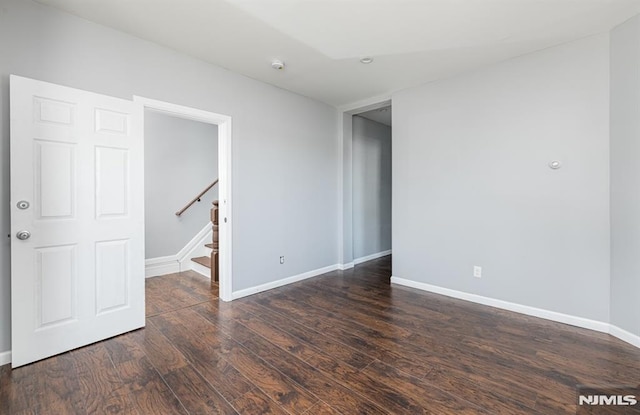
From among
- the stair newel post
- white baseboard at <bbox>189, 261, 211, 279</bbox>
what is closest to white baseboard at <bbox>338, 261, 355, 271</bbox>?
the stair newel post

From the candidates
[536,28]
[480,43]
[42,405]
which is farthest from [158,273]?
[536,28]

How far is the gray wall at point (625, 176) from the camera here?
7.69 feet

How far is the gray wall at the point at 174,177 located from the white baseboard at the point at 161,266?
0.28ft

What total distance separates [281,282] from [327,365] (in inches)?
76.9

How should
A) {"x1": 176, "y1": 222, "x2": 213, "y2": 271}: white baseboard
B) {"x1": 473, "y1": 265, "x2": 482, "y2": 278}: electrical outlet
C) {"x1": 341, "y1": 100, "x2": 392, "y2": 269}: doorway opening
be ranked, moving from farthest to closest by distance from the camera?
{"x1": 341, "y1": 100, "x2": 392, "y2": 269}: doorway opening → {"x1": 176, "y1": 222, "x2": 213, "y2": 271}: white baseboard → {"x1": 473, "y1": 265, "x2": 482, "y2": 278}: electrical outlet

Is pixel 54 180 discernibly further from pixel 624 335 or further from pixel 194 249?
pixel 624 335

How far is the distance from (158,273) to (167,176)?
5.05ft

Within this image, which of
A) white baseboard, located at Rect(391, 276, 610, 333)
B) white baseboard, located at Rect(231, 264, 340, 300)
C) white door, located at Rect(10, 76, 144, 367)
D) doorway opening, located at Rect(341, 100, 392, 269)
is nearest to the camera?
white door, located at Rect(10, 76, 144, 367)

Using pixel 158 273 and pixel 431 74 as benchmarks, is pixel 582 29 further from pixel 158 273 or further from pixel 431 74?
pixel 158 273

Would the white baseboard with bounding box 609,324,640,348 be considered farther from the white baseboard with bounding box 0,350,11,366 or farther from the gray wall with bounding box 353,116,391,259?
the white baseboard with bounding box 0,350,11,366

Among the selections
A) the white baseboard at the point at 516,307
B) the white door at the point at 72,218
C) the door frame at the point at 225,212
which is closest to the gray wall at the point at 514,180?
the white baseboard at the point at 516,307

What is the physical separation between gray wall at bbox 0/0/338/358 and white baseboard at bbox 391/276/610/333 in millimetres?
1545

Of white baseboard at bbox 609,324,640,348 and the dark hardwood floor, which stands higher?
white baseboard at bbox 609,324,640,348

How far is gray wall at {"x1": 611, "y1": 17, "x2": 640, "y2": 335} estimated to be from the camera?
2.34 metres
